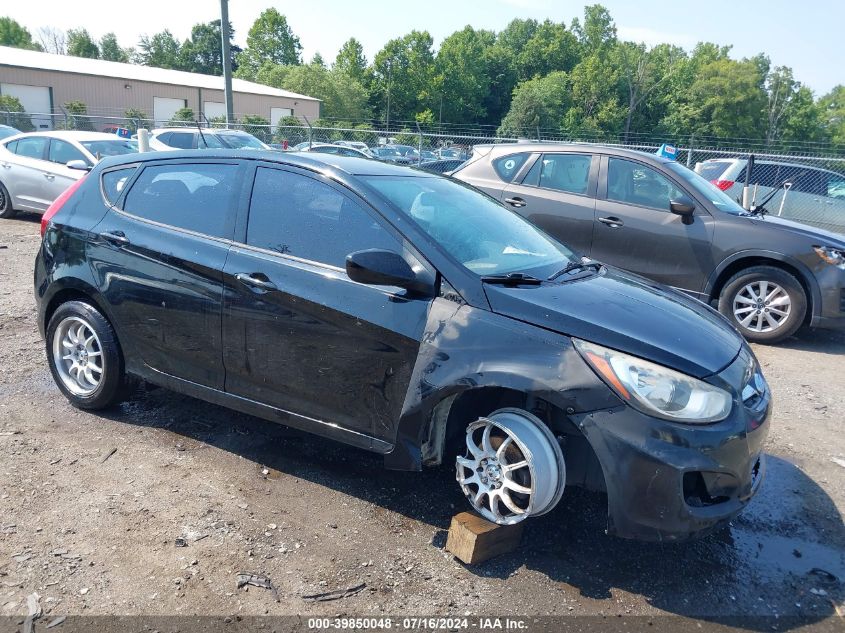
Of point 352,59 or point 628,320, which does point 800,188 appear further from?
point 352,59

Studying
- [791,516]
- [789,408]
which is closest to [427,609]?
[791,516]

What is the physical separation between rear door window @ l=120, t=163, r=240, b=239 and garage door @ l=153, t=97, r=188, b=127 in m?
45.7

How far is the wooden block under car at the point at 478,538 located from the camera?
2.96 m

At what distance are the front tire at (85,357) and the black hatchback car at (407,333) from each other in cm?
1

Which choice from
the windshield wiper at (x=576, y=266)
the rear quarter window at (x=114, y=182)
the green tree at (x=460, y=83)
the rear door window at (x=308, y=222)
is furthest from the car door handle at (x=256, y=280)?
the green tree at (x=460, y=83)

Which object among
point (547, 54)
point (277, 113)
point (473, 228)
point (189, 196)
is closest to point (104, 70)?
point (277, 113)

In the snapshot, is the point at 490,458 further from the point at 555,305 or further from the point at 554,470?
the point at 555,305

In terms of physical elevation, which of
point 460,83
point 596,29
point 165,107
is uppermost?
point 596,29

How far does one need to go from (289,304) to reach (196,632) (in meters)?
1.53

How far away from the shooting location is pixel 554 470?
289 centimetres

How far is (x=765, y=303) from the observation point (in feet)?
22.1

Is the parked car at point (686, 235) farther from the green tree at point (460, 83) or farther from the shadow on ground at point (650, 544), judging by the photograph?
the green tree at point (460, 83)

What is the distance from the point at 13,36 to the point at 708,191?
118 meters

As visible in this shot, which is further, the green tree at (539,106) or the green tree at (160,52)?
the green tree at (160,52)
